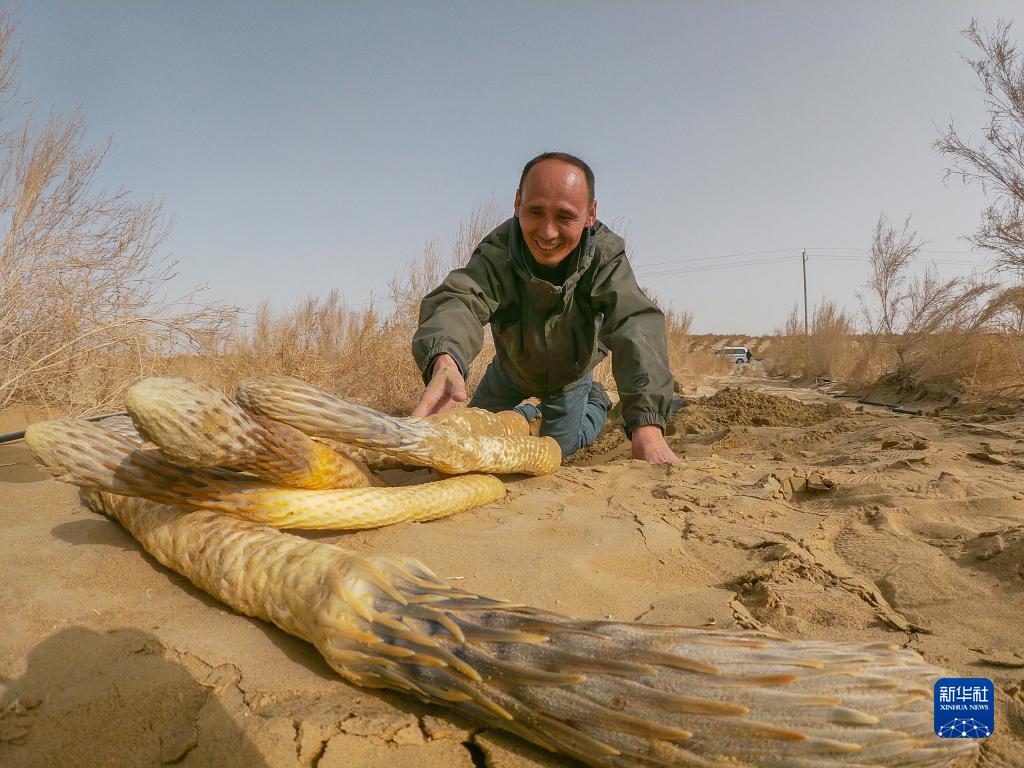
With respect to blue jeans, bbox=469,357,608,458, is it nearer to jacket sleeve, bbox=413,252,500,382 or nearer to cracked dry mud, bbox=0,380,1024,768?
jacket sleeve, bbox=413,252,500,382

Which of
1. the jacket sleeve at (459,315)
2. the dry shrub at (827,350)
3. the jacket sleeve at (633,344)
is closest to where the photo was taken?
the jacket sleeve at (633,344)

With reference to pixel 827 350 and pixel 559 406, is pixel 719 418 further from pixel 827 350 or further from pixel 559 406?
pixel 827 350

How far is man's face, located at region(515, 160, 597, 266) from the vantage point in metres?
3.46

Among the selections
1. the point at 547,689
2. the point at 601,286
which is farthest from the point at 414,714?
the point at 601,286

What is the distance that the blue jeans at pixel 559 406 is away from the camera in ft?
15.0

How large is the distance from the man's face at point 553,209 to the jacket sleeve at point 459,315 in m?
0.48

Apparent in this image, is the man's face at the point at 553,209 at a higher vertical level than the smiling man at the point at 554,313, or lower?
higher

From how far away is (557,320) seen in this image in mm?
3998

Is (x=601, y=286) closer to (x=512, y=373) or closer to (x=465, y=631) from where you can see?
(x=512, y=373)

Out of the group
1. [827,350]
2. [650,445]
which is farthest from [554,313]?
[827,350]

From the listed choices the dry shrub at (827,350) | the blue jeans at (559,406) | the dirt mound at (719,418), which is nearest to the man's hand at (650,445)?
the dirt mound at (719,418)

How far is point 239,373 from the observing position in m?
6.18

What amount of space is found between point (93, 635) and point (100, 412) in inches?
Answer: 163

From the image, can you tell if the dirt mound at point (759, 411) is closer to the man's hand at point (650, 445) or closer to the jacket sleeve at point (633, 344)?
the jacket sleeve at point (633, 344)
